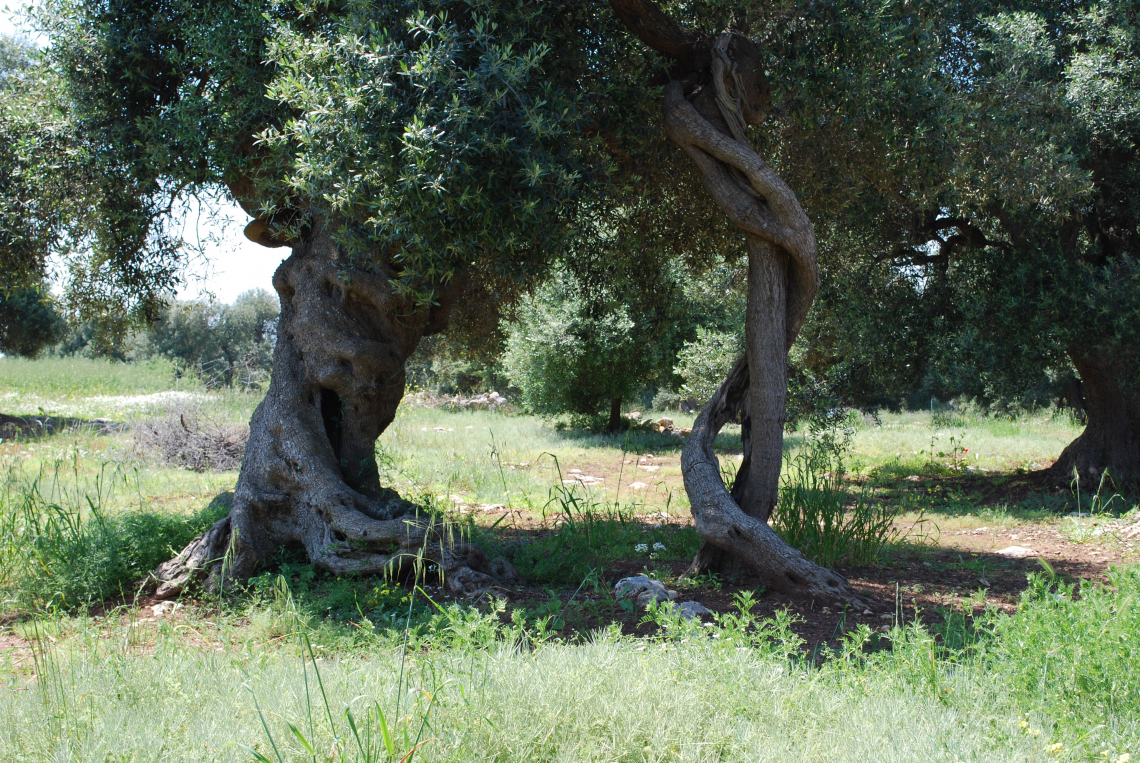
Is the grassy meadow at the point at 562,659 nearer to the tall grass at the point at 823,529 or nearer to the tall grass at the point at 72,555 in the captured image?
the tall grass at the point at 72,555

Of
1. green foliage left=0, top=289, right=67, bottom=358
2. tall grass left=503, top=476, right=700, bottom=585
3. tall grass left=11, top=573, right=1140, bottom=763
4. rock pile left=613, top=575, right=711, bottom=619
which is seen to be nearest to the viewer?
tall grass left=11, top=573, right=1140, bottom=763

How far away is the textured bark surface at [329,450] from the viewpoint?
5.22 metres

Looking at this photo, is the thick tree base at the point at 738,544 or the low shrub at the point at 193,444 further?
the low shrub at the point at 193,444

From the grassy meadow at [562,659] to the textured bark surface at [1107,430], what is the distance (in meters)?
3.09

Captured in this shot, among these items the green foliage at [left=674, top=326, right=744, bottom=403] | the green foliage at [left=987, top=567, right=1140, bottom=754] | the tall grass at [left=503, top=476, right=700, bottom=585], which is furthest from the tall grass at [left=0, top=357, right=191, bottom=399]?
the green foliage at [left=987, top=567, right=1140, bottom=754]

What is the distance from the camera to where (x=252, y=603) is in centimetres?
487

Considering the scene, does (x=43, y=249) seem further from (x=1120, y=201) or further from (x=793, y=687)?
(x=1120, y=201)

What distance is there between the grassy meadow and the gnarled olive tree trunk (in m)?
0.40

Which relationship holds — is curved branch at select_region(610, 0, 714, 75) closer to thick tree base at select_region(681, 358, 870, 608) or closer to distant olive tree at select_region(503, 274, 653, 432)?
thick tree base at select_region(681, 358, 870, 608)

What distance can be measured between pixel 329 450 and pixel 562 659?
364 centimetres

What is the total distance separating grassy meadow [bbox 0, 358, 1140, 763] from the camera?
2449 mm

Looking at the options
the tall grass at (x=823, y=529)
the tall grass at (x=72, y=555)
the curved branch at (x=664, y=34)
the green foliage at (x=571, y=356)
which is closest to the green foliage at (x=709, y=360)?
the green foliage at (x=571, y=356)

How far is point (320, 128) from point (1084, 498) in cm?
1054

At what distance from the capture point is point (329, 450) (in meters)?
Answer: 6.14
